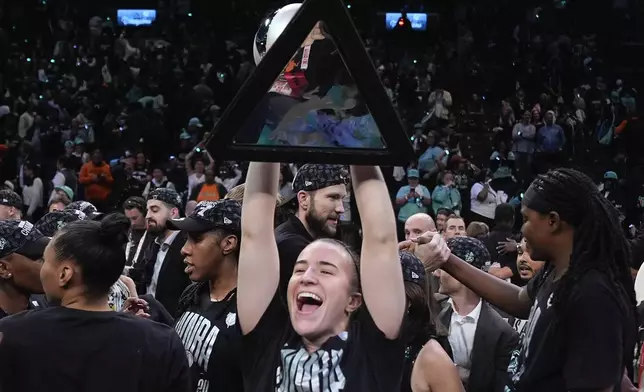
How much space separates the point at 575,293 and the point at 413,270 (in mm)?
711

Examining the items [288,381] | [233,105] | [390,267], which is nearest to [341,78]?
[233,105]

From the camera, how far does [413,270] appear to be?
147 inches

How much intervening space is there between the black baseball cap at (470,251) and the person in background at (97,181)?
9.50 metres

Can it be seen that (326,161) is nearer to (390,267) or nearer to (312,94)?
(312,94)

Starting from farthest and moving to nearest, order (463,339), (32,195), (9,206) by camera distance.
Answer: (32,195) → (9,206) → (463,339)

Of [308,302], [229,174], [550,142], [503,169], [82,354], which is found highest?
[550,142]

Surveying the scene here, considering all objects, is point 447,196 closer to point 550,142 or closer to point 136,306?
point 550,142

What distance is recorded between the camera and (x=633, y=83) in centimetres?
2211

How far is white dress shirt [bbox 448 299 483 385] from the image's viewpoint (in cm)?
473

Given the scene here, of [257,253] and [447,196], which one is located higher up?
[447,196]

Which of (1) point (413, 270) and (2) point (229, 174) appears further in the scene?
(2) point (229, 174)

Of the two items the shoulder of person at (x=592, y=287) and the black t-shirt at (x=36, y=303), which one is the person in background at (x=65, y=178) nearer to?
the black t-shirt at (x=36, y=303)

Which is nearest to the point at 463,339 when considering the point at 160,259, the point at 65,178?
the point at 160,259

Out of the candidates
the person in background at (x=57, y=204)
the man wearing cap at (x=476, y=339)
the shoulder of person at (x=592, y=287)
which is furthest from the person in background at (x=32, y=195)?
the shoulder of person at (x=592, y=287)
